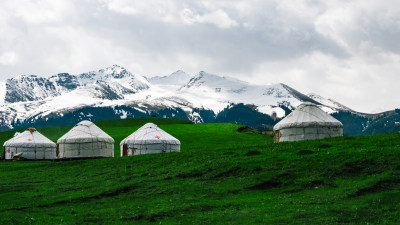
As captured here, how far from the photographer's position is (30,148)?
65.6 meters

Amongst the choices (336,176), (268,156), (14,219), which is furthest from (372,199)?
(14,219)

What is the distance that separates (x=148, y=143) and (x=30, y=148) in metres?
16.2

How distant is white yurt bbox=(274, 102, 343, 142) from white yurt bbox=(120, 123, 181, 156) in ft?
41.5

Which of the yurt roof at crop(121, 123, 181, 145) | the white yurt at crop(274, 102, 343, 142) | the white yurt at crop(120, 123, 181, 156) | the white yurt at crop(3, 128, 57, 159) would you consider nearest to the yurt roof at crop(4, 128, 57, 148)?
the white yurt at crop(3, 128, 57, 159)

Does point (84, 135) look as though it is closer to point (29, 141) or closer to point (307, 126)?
point (29, 141)

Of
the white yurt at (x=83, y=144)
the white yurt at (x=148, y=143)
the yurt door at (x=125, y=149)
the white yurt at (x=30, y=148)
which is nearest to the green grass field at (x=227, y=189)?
the white yurt at (x=148, y=143)

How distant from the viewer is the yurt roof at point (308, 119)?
54.7 metres

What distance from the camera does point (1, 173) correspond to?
4516 cm

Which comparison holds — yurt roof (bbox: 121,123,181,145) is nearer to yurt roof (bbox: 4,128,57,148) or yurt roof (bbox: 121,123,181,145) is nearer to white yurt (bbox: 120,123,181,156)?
white yurt (bbox: 120,123,181,156)

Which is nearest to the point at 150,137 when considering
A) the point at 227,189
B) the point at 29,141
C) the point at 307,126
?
the point at 29,141

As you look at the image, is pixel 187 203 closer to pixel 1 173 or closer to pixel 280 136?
pixel 1 173

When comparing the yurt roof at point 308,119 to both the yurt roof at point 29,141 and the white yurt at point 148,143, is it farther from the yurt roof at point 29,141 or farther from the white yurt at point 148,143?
the yurt roof at point 29,141

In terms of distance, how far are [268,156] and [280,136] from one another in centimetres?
2245

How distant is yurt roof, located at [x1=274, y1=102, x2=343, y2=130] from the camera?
54.7 m
